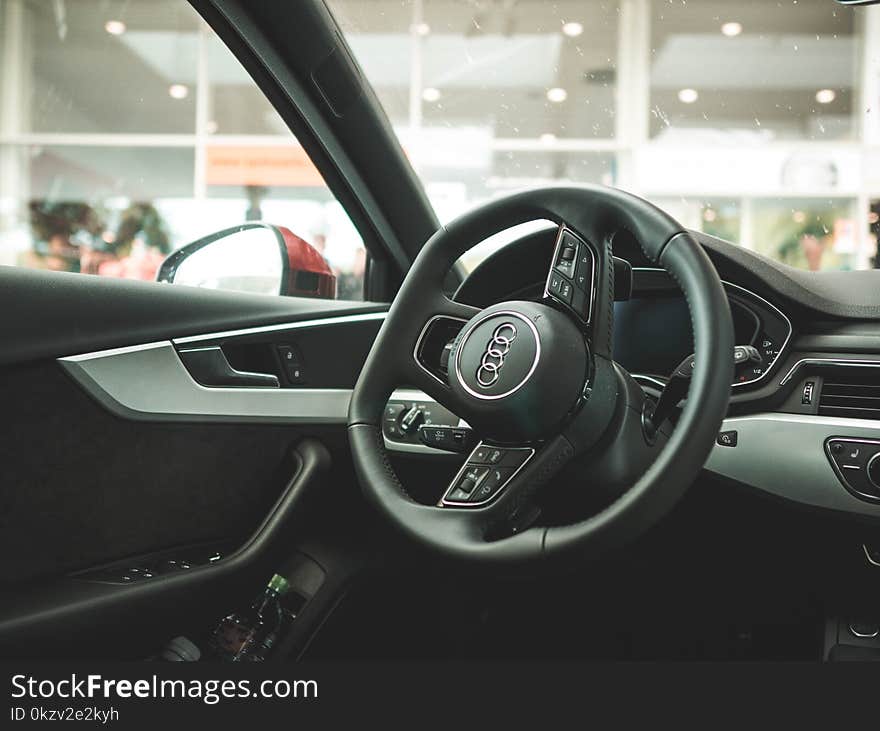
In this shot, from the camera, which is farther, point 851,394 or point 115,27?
point 115,27

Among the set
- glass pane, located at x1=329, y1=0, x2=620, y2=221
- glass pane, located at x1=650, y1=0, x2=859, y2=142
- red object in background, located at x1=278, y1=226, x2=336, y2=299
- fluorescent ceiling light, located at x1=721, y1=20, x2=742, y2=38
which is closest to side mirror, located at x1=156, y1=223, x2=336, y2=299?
red object in background, located at x1=278, y1=226, x2=336, y2=299

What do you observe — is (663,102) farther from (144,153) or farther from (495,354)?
(144,153)

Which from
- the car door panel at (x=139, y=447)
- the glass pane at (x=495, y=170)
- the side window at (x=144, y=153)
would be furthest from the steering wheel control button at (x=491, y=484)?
the side window at (x=144, y=153)

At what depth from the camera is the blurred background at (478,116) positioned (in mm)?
1920

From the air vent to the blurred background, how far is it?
36 centimetres

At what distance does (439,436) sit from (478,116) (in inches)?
49.4

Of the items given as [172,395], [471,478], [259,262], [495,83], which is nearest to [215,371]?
[172,395]

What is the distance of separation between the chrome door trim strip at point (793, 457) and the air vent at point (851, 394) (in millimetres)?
20

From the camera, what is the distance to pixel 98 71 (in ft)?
7.75

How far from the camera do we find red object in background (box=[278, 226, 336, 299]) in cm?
195

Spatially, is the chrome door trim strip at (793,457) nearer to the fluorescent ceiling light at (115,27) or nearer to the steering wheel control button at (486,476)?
the steering wheel control button at (486,476)

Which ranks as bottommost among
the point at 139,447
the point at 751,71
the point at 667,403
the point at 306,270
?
the point at 139,447

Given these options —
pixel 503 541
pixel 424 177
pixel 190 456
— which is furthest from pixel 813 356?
pixel 190 456

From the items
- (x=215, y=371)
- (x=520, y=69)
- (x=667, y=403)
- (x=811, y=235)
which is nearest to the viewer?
(x=667, y=403)
